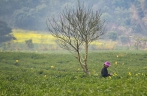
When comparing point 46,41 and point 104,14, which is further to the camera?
point 104,14

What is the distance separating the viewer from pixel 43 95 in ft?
34.6

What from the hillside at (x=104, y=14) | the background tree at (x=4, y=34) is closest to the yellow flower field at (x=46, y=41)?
the background tree at (x=4, y=34)

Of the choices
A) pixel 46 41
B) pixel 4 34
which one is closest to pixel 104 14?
pixel 46 41

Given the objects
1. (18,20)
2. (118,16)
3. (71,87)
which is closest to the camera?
(71,87)

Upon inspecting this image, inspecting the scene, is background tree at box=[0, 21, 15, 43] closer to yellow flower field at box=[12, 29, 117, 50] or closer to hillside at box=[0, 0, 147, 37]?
yellow flower field at box=[12, 29, 117, 50]

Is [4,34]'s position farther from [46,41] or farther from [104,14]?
[104,14]

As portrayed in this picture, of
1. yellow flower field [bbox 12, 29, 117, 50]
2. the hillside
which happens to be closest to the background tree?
yellow flower field [bbox 12, 29, 117, 50]

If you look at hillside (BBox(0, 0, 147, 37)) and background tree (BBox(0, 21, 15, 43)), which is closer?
background tree (BBox(0, 21, 15, 43))

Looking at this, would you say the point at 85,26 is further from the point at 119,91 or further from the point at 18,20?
the point at 18,20

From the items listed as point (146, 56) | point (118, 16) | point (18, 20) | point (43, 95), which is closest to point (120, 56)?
point (146, 56)

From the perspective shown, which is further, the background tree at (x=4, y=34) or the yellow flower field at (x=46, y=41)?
the background tree at (x=4, y=34)

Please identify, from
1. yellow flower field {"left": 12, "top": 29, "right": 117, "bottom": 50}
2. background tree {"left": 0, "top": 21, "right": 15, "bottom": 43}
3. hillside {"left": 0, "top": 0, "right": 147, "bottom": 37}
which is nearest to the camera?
yellow flower field {"left": 12, "top": 29, "right": 117, "bottom": 50}

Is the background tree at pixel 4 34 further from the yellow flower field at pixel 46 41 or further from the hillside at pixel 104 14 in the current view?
the hillside at pixel 104 14

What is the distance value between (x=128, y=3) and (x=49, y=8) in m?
53.1
